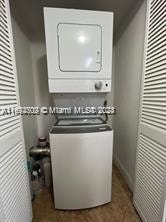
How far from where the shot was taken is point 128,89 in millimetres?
1851

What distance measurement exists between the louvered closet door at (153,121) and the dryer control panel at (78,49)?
0.42 metres

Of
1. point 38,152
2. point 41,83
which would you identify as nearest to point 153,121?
point 38,152

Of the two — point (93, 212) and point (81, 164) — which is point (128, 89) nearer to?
point (81, 164)

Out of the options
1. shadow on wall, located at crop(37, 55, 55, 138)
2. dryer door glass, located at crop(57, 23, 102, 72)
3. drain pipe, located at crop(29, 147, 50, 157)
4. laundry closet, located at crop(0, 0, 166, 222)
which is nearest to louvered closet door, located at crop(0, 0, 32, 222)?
laundry closet, located at crop(0, 0, 166, 222)

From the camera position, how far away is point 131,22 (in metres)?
1.70

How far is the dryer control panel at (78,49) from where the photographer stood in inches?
52.5

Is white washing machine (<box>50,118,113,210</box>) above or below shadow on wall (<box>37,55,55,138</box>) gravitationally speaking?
below

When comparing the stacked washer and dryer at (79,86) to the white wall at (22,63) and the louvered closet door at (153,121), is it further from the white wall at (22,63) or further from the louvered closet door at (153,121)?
the white wall at (22,63)

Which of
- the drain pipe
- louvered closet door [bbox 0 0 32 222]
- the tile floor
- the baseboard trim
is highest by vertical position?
louvered closet door [bbox 0 0 32 222]

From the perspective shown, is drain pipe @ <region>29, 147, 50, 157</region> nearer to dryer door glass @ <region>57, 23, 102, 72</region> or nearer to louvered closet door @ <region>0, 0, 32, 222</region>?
louvered closet door @ <region>0, 0, 32, 222</region>

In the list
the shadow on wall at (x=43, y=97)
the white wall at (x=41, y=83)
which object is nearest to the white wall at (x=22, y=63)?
the white wall at (x=41, y=83)

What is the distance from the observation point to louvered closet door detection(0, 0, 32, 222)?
3.04ft

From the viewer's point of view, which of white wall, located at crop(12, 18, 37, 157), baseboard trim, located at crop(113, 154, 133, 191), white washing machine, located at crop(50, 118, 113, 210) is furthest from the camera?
baseboard trim, located at crop(113, 154, 133, 191)

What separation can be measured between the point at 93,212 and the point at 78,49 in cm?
183
